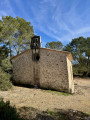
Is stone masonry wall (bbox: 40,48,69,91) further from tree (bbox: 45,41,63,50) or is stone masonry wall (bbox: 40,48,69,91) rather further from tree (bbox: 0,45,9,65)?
tree (bbox: 45,41,63,50)

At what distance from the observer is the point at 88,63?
23.5 metres

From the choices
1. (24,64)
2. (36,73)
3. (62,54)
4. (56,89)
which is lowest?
(56,89)

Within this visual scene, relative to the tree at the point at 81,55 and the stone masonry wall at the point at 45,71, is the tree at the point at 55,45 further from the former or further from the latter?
the stone masonry wall at the point at 45,71

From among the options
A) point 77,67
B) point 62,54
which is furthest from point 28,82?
point 77,67

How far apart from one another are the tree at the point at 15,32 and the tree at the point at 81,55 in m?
14.4

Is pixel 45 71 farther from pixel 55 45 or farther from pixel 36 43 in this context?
pixel 55 45

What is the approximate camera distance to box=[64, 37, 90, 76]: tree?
75.8 ft

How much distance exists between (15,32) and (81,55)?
59.3ft

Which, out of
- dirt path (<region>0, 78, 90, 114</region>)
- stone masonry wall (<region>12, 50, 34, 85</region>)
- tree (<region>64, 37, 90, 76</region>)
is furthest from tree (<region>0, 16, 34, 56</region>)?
tree (<region>64, 37, 90, 76</region>)

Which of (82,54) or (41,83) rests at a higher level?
(82,54)

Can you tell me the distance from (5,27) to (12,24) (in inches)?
49.2

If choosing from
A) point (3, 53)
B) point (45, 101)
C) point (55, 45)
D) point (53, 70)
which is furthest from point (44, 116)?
point (55, 45)

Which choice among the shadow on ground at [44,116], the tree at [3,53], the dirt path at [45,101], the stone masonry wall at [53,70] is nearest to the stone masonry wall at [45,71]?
the stone masonry wall at [53,70]

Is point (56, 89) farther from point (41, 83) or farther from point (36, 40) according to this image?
point (36, 40)
